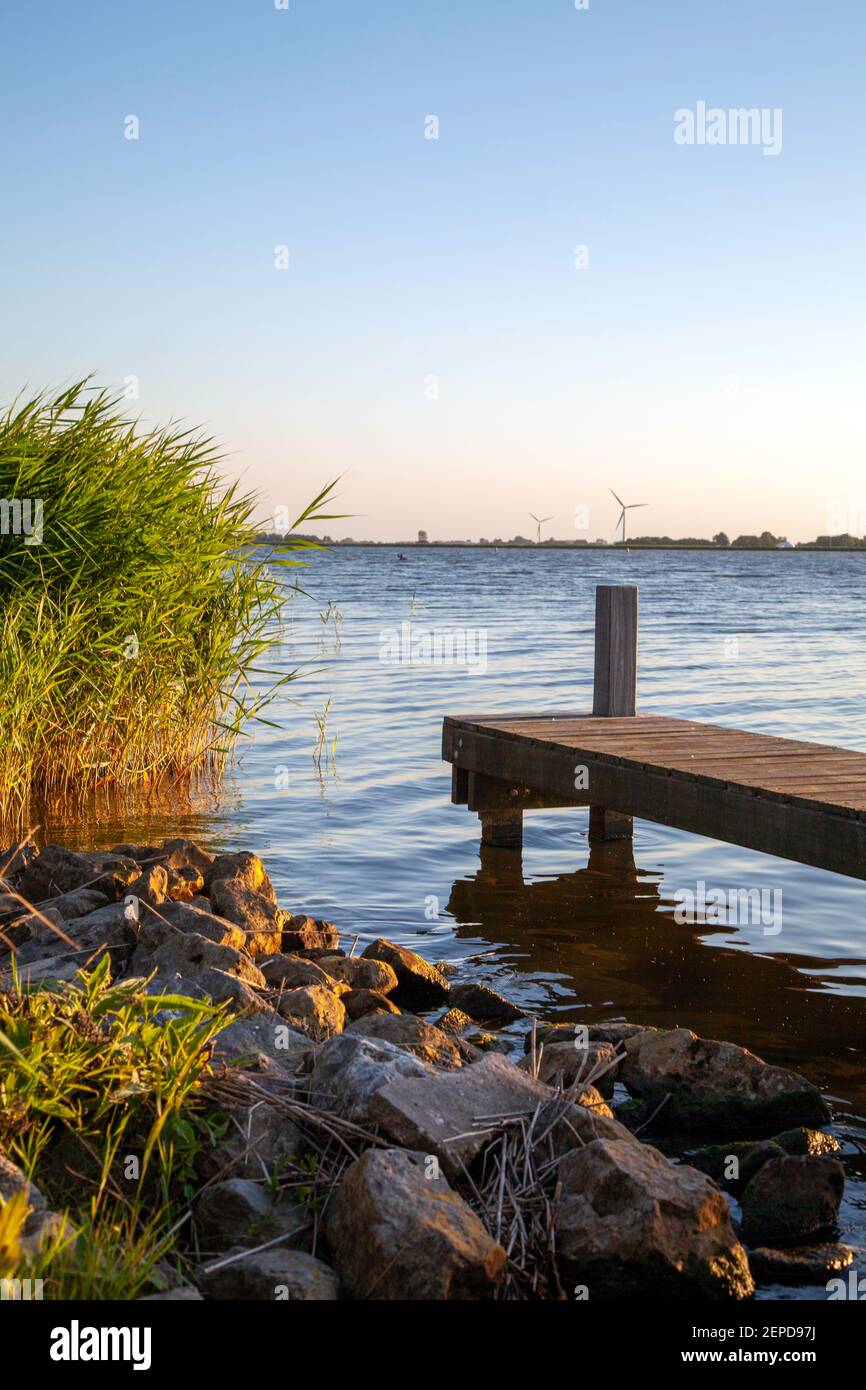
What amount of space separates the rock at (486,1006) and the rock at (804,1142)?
174 cm

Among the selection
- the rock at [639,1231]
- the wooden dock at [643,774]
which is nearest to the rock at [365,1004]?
the rock at [639,1231]

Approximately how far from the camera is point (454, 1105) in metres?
4.20

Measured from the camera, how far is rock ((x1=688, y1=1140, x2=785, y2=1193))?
200 inches

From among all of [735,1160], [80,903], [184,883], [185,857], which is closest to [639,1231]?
[735,1160]

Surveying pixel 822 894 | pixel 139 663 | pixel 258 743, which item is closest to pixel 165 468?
pixel 139 663

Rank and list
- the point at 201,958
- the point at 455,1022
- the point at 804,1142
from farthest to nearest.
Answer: the point at 455,1022
the point at 201,958
the point at 804,1142

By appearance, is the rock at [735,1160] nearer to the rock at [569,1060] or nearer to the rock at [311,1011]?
the rock at [569,1060]

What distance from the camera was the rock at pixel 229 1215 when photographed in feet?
12.1

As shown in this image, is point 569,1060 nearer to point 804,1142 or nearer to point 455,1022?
point 804,1142

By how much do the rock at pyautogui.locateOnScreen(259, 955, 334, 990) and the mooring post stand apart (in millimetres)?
4658

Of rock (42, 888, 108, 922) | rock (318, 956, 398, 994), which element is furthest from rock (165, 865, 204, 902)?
rock (318, 956, 398, 994)

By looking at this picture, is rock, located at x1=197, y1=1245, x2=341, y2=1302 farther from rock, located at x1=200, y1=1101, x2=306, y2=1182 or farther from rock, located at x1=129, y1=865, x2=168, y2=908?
rock, located at x1=129, y1=865, x2=168, y2=908

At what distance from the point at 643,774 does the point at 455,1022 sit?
268 cm
